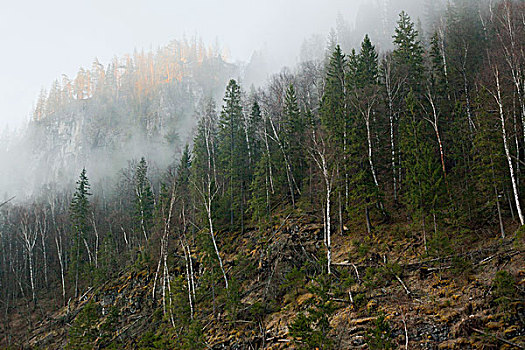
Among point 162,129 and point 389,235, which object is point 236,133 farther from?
point 162,129

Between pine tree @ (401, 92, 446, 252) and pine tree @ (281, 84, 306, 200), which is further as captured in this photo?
pine tree @ (281, 84, 306, 200)

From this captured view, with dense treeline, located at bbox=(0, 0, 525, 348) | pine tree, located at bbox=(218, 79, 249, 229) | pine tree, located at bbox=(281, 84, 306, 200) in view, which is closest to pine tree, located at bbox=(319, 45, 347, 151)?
dense treeline, located at bbox=(0, 0, 525, 348)

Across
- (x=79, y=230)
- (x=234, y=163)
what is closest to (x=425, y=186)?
(x=234, y=163)

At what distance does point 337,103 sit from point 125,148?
7414 centimetres

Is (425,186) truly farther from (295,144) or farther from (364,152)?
(295,144)

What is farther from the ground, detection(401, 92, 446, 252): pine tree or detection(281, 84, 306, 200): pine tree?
detection(281, 84, 306, 200): pine tree

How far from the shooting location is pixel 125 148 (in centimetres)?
8456

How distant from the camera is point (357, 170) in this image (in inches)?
795

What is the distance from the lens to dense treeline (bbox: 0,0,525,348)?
1510 cm

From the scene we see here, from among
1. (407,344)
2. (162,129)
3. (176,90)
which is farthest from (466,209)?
(176,90)

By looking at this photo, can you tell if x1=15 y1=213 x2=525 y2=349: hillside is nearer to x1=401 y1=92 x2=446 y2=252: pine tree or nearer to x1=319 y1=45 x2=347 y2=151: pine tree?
x1=401 y1=92 x2=446 y2=252: pine tree

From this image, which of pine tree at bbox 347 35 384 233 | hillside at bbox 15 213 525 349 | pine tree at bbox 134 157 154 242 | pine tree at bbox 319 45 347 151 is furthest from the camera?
pine tree at bbox 134 157 154 242

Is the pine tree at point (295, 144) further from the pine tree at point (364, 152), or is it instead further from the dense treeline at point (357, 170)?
the pine tree at point (364, 152)

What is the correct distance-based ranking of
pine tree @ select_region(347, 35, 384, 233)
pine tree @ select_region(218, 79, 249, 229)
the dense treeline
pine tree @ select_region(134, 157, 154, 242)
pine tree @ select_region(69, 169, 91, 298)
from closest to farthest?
the dense treeline, pine tree @ select_region(347, 35, 384, 233), pine tree @ select_region(218, 79, 249, 229), pine tree @ select_region(69, 169, 91, 298), pine tree @ select_region(134, 157, 154, 242)
